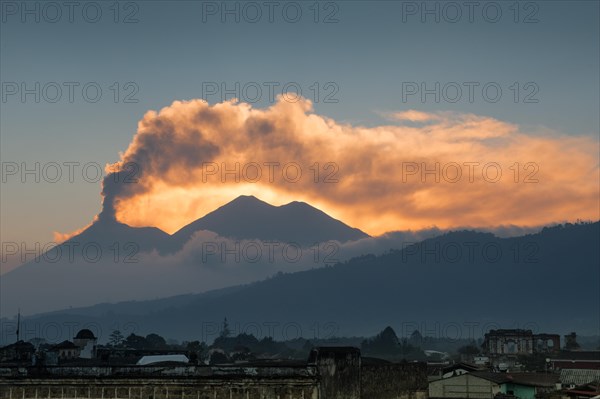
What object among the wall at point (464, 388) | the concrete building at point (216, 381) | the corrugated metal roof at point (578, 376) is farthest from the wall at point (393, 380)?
the corrugated metal roof at point (578, 376)

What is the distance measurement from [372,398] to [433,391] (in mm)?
27906

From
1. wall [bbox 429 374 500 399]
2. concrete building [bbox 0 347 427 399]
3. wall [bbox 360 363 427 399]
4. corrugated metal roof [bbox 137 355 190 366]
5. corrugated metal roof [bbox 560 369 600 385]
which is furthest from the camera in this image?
corrugated metal roof [bbox 560 369 600 385]

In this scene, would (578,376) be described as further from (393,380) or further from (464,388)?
(393,380)

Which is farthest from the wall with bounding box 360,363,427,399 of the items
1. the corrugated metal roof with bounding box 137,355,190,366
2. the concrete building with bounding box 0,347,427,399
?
the corrugated metal roof with bounding box 137,355,190,366

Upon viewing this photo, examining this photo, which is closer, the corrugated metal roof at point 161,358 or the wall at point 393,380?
the wall at point 393,380

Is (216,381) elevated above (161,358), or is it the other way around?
(216,381)

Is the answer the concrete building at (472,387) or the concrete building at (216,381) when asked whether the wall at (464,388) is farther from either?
the concrete building at (216,381)

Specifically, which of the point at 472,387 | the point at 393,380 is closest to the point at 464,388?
the point at 472,387

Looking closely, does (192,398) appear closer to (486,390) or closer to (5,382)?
(5,382)

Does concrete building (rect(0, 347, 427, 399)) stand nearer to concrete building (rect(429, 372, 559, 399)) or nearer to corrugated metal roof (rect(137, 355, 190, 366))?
corrugated metal roof (rect(137, 355, 190, 366))

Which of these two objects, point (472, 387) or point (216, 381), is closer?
point (216, 381)

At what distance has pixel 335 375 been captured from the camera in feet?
104

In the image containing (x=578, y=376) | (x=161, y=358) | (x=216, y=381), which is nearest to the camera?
(x=216, y=381)

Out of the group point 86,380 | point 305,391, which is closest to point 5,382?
point 86,380
